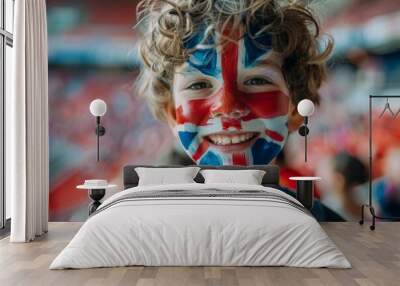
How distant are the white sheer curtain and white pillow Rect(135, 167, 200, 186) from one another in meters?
1.15

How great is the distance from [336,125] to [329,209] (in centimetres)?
109

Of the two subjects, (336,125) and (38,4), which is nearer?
(38,4)

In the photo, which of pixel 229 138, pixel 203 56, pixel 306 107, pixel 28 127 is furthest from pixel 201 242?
pixel 203 56

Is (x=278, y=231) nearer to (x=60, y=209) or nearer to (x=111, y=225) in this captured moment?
(x=111, y=225)

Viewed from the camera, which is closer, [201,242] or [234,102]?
[201,242]

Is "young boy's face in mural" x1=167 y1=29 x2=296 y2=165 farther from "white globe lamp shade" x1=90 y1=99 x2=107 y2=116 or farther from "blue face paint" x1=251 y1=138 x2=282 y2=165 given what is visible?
"white globe lamp shade" x1=90 y1=99 x2=107 y2=116

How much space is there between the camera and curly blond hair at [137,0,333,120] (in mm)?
7703

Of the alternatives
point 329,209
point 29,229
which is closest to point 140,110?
point 29,229

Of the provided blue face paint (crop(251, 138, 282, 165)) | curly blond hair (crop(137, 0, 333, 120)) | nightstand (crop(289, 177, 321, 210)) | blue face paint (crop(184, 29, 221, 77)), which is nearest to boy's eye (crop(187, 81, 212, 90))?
blue face paint (crop(184, 29, 221, 77))

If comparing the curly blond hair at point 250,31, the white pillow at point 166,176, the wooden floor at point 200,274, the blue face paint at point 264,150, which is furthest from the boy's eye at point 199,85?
the wooden floor at point 200,274

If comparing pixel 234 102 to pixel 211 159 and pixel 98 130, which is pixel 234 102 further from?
pixel 98 130

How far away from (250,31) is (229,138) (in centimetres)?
140

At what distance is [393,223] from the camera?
767 centimetres

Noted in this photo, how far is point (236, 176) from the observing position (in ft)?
23.0
